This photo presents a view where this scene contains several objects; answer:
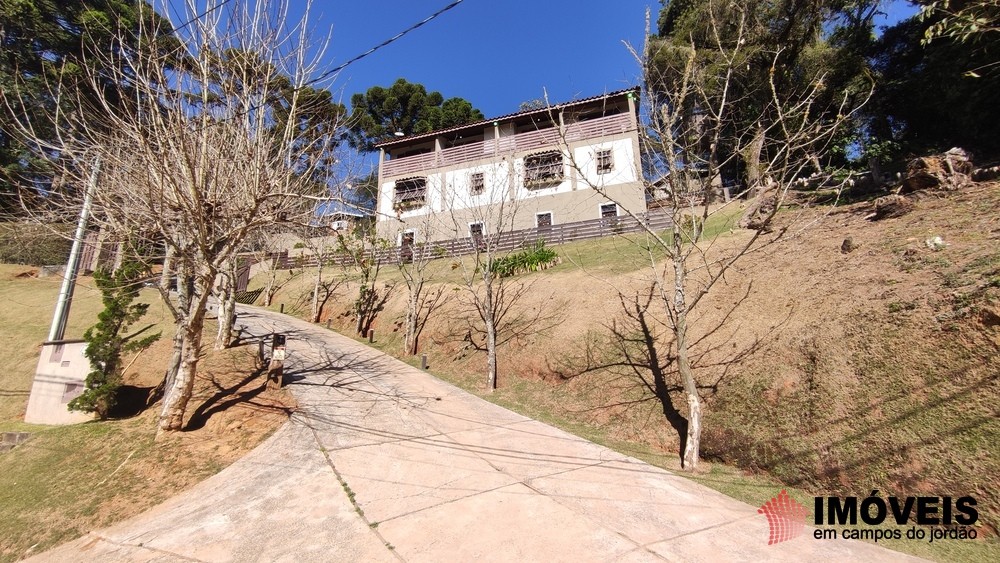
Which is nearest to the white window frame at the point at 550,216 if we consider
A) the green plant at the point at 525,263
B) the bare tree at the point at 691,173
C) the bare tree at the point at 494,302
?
the green plant at the point at 525,263

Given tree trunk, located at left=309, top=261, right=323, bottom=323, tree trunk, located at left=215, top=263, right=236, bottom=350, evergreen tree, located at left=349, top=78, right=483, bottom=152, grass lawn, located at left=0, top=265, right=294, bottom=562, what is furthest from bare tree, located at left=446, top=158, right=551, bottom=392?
evergreen tree, located at left=349, top=78, right=483, bottom=152

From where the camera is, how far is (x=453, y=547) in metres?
4.04

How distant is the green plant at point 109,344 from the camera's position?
7732 millimetres

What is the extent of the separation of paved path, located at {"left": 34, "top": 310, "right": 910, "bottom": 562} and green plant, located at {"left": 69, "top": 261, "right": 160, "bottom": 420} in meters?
3.60

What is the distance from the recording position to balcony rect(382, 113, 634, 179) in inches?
851

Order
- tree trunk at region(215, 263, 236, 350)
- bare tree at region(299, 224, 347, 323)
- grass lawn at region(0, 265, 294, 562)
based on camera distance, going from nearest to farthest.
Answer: grass lawn at region(0, 265, 294, 562) < tree trunk at region(215, 263, 236, 350) < bare tree at region(299, 224, 347, 323)

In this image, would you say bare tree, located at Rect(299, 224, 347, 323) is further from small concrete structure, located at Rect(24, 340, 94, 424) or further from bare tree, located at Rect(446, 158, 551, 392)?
small concrete structure, located at Rect(24, 340, 94, 424)

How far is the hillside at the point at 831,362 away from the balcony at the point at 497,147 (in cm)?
1216

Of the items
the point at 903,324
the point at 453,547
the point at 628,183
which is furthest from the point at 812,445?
the point at 628,183

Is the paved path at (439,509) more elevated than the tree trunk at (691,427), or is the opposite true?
the tree trunk at (691,427)

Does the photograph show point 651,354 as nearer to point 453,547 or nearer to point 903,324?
point 903,324

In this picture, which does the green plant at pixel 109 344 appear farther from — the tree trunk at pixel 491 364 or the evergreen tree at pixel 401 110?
the evergreen tree at pixel 401 110

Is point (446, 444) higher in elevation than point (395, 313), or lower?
lower

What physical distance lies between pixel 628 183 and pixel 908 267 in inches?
571
